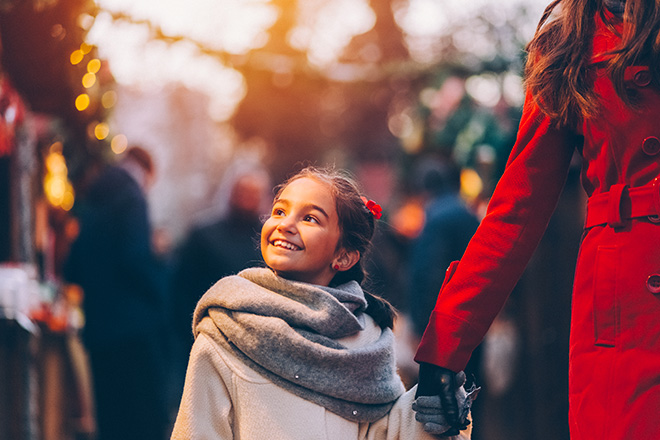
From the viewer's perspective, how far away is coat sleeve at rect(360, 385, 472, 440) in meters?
2.76

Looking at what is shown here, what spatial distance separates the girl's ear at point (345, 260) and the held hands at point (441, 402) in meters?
0.46

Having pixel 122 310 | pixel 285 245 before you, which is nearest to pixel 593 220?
pixel 285 245

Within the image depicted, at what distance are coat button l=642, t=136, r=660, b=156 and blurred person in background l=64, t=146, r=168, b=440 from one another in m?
4.09

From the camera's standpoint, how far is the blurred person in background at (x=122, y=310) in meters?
6.02

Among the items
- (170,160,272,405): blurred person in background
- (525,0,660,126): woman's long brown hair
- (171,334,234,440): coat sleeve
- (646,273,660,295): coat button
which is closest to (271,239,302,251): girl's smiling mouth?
(171,334,234,440): coat sleeve

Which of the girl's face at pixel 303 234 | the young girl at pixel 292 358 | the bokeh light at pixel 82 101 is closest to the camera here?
the young girl at pixel 292 358

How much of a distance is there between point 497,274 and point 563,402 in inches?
234

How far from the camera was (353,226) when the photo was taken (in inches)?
123

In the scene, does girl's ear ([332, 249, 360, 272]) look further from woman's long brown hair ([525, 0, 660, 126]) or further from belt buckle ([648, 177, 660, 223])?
belt buckle ([648, 177, 660, 223])

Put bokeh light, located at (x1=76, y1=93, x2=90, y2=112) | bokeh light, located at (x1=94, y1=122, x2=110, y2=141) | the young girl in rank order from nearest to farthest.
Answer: the young girl
bokeh light, located at (x1=76, y1=93, x2=90, y2=112)
bokeh light, located at (x1=94, y1=122, x2=110, y2=141)

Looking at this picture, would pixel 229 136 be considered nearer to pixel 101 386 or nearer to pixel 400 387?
pixel 101 386

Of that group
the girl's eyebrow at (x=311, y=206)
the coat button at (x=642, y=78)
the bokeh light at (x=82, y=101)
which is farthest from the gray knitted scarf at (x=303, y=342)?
the bokeh light at (x=82, y=101)

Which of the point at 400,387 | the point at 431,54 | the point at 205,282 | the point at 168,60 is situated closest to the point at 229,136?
the point at 431,54

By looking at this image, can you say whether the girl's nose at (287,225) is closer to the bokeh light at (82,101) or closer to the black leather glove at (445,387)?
the black leather glove at (445,387)
